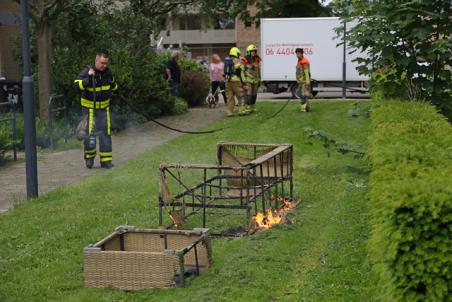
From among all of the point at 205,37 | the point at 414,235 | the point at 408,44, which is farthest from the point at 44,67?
the point at 205,37

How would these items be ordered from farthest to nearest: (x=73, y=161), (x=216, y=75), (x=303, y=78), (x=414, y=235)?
(x=216, y=75) < (x=303, y=78) < (x=73, y=161) < (x=414, y=235)

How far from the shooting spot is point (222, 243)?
7.88m

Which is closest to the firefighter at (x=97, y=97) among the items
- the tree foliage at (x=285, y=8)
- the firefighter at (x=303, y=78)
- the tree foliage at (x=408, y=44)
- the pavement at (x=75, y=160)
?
the pavement at (x=75, y=160)

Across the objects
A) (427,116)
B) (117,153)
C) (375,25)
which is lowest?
(117,153)

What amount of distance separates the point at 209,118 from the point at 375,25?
37.5ft

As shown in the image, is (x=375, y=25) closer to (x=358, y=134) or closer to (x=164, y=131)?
(x=358, y=134)

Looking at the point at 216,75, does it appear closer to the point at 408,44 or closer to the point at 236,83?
the point at 236,83

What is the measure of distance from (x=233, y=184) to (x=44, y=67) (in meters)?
8.71

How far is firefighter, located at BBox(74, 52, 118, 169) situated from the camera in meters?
12.7

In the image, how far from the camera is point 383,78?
1104cm

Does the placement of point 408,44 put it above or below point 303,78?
above

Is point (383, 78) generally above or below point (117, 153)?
above

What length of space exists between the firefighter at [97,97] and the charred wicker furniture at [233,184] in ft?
6.49

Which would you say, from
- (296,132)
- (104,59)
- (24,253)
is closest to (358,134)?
(296,132)
